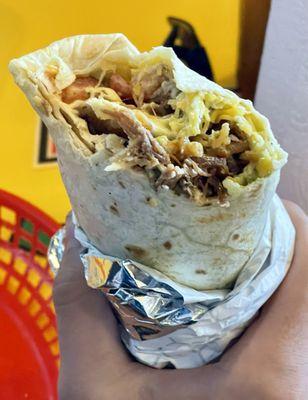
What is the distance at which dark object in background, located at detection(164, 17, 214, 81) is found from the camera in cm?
164

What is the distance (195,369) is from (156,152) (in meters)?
0.41

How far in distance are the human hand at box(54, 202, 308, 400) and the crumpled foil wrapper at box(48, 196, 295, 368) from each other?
2cm

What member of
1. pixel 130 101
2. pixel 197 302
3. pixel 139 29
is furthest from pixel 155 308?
pixel 139 29

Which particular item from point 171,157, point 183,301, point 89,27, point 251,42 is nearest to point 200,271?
point 183,301

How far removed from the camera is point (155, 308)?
73 centimetres

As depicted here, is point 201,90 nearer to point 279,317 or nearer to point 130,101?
point 130,101

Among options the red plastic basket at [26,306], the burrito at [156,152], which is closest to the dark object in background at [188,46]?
the red plastic basket at [26,306]

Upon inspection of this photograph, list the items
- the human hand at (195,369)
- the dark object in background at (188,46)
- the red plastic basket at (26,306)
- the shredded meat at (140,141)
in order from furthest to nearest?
the dark object in background at (188,46) → the red plastic basket at (26,306) → the human hand at (195,369) → the shredded meat at (140,141)

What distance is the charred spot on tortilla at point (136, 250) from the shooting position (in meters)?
0.71

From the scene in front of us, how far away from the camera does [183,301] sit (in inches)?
28.5

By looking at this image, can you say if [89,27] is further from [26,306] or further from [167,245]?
[167,245]

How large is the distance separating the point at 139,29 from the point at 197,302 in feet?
3.97

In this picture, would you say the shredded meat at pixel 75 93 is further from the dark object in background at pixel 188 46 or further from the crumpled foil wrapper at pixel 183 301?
the dark object in background at pixel 188 46

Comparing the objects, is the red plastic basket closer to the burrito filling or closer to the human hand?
the human hand
